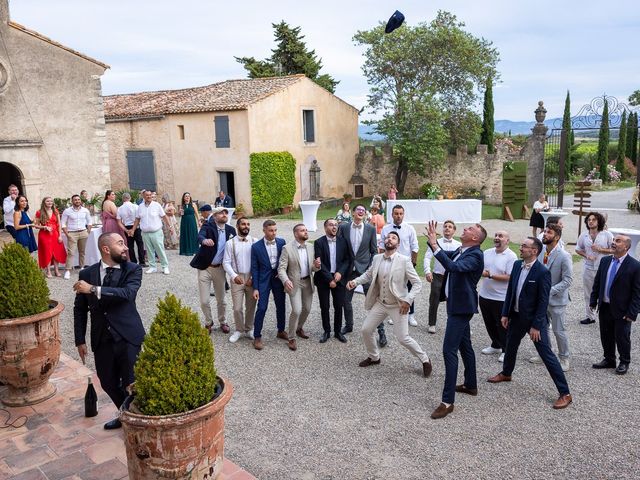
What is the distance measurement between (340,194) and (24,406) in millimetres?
24149

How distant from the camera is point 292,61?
34.1 metres

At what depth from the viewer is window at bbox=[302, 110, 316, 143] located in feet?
86.9

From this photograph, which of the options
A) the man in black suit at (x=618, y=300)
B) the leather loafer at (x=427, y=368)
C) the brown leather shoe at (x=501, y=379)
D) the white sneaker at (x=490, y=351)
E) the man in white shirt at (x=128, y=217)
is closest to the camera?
the brown leather shoe at (x=501, y=379)

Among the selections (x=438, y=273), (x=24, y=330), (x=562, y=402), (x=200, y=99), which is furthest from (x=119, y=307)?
(x=200, y=99)

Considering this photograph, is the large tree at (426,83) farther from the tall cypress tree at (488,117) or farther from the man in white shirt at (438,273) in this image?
the man in white shirt at (438,273)

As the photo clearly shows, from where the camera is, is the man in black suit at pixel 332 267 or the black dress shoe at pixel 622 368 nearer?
the black dress shoe at pixel 622 368

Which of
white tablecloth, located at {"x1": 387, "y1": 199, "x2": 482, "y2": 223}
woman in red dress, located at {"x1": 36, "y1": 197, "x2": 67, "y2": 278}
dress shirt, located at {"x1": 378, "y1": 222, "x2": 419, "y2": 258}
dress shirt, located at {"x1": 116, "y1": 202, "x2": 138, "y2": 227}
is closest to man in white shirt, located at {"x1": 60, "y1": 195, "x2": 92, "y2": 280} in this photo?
woman in red dress, located at {"x1": 36, "y1": 197, "x2": 67, "y2": 278}

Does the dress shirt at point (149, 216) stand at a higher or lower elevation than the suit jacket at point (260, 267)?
higher

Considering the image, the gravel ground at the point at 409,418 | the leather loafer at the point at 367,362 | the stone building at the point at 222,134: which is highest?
the stone building at the point at 222,134

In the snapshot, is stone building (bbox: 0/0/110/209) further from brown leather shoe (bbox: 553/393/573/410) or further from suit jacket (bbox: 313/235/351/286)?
brown leather shoe (bbox: 553/393/573/410)

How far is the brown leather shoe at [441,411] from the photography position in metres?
5.59

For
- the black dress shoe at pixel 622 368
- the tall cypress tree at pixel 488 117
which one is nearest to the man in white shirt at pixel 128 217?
the black dress shoe at pixel 622 368

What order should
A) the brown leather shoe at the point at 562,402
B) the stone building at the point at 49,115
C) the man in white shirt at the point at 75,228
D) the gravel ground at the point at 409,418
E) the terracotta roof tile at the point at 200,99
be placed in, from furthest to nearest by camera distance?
the terracotta roof tile at the point at 200,99 < the stone building at the point at 49,115 < the man in white shirt at the point at 75,228 < the brown leather shoe at the point at 562,402 < the gravel ground at the point at 409,418

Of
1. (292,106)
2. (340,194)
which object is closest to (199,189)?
(292,106)
